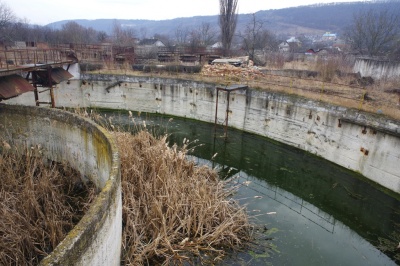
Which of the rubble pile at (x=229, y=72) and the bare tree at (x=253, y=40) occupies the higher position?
the bare tree at (x=253, y=40)

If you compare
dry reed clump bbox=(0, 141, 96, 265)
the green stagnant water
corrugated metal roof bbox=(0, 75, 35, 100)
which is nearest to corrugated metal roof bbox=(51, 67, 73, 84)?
corrugated metal roof bbox=(0, 75, 35, 100)

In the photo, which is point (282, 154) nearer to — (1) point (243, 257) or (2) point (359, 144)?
(2) point (359, 144)

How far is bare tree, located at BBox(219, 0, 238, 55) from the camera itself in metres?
23.7

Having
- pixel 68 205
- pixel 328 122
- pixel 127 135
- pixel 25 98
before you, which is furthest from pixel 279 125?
pixel 25 98

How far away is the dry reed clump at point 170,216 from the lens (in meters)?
5.50

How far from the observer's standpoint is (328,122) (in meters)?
10.8

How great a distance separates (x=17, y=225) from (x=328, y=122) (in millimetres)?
10130

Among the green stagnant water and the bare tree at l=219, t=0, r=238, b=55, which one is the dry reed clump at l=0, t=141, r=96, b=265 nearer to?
the green stagnant water

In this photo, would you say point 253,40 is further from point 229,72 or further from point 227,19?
point 229,72

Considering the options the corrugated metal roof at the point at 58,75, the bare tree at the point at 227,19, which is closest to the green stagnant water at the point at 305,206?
the corrugated metal roof at the point at 58,75

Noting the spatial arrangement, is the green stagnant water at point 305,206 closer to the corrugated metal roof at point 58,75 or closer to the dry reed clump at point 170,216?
the dry reed clump at point 170,216

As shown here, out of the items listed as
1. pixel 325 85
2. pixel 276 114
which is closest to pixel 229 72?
pixel 276 114

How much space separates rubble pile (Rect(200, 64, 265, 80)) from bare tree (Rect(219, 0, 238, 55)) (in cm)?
615

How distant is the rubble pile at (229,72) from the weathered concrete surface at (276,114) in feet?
7.43
